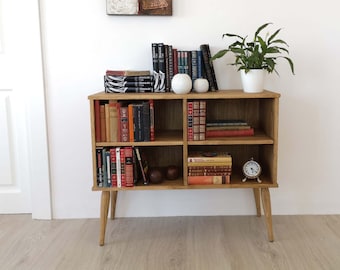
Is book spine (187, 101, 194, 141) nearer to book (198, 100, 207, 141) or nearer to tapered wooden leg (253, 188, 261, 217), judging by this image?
book (198, 100, 207, 141)

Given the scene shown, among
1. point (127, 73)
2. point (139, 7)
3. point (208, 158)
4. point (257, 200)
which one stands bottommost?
point (257, 200)

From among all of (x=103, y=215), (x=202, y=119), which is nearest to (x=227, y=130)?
(x=202, y=119)

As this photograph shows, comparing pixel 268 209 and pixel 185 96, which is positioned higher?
pixel 185 96

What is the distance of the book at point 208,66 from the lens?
6.60 ft

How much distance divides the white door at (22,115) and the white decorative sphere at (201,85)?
35.2 inches

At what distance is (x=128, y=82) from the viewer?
6.32ft

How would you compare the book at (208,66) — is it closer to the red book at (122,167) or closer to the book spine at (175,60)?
the book spine at (175,60)

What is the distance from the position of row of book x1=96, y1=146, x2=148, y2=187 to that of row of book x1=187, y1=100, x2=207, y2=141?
0.32 meters

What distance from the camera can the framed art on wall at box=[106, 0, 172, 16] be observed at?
2.05 m

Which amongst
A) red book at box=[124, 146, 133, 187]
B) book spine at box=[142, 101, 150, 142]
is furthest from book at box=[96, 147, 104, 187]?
book spine at box=[142, 101, 150, 142]

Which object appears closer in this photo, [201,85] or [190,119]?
[190,119]

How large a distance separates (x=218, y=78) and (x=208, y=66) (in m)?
0.15

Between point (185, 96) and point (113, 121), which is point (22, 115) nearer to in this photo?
point (113, 121)

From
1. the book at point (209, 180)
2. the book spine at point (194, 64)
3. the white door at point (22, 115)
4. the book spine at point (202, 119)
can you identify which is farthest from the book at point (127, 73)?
the book at point (209, 180)
